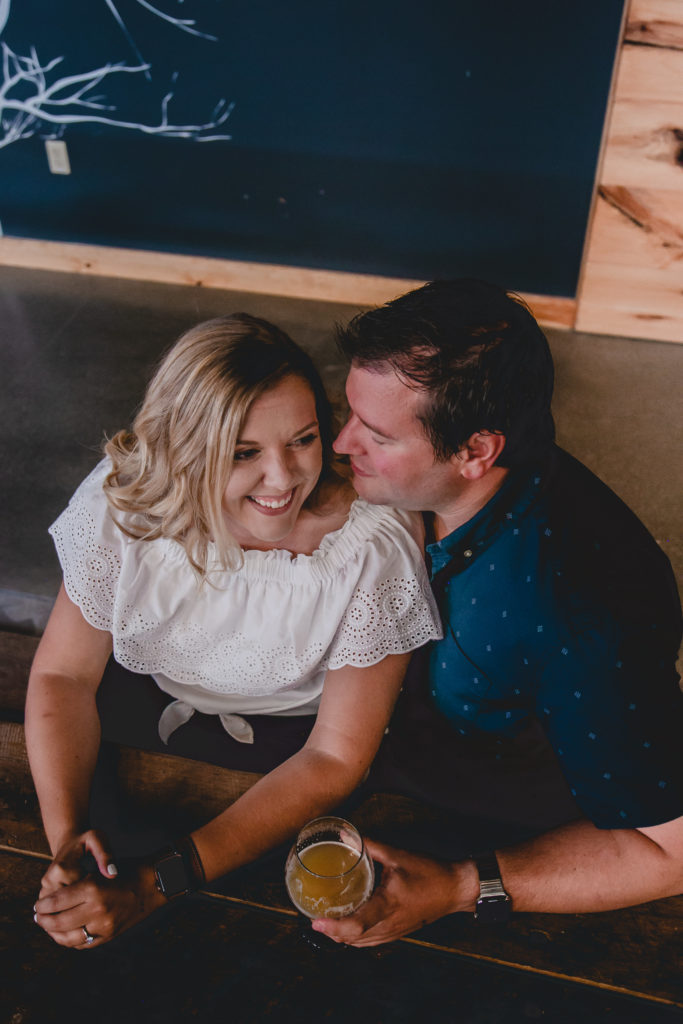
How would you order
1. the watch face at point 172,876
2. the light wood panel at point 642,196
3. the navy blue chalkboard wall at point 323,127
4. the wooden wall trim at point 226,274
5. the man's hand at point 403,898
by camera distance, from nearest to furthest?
1. the man's hand at point 403,898
2. the watch face at point 172,876
3. the light wood panel at point 642,196
4. the navy blue chalkboard wall at point 323,127
5. the wooden wall trim at point 226,274

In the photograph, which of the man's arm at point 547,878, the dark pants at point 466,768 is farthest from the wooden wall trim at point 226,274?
the man's arm at point 547,878

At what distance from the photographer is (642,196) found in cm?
341

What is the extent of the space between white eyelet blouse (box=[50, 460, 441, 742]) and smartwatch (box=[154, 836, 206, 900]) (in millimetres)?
437

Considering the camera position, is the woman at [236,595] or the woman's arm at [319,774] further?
the woman at [236,595]

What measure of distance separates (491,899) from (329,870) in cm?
24

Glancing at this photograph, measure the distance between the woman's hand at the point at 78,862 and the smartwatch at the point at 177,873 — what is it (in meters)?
0.07

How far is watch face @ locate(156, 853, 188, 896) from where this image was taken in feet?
4.08

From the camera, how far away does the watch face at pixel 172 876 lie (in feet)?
4.08

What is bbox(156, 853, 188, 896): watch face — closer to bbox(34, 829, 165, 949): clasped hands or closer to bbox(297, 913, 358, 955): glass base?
bbox(34, 829, 165, 949): clasped hands

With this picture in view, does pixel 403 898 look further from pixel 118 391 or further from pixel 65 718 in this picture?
pixel 118 391

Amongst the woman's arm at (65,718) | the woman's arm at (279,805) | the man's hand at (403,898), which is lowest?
the woman's arm at (65,718)

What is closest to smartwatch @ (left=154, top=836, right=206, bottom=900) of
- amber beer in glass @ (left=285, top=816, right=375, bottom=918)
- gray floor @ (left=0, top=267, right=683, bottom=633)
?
amber beer in glass @ (left=285, top=816, right=375, bottom=918)

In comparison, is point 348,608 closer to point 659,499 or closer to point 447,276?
point 659,499

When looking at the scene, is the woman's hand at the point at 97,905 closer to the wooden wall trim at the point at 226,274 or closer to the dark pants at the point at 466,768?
the dark pants at the point at 466,768
